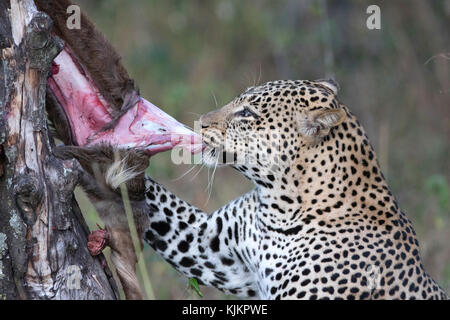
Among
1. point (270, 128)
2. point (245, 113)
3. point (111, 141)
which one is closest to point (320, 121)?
point (270, 128)

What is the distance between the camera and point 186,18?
1186 cm

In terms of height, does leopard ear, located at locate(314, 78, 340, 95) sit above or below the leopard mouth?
above

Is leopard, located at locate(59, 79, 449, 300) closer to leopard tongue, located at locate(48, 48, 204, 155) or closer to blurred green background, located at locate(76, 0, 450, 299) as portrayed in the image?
leopard tongue, located at locate(48, 48, 204, 155)

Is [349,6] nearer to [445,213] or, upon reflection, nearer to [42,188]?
[445,213]

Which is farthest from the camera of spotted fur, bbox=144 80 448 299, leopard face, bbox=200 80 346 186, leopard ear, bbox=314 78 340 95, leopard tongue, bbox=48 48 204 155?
leopard ear, bbox=314 78 340 95

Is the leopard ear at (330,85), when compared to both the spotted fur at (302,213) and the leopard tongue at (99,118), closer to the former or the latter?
the spotted fur at (302,213)

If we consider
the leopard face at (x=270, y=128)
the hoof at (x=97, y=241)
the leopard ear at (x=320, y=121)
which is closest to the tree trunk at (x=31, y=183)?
the hoof at (x=97, y=241)

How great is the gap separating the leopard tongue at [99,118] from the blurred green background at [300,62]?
3.33 meters

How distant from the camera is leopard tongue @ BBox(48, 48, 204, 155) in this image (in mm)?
4770

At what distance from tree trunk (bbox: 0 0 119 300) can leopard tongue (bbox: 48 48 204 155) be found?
47 cm

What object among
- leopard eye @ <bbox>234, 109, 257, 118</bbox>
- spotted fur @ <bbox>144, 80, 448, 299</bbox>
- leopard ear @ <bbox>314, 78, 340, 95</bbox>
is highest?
leopard ear @ <bbox>314, 78, 340, 95</bbox>

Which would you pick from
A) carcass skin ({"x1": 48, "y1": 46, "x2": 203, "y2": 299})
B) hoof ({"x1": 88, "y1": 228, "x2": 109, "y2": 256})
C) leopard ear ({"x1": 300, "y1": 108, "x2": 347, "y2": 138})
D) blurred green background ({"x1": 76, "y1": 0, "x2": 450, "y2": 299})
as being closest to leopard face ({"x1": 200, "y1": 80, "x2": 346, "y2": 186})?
leopard ear ({"x1": 300, "y1": 108, "x2": 347, "y2": 138})

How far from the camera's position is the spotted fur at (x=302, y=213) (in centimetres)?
491

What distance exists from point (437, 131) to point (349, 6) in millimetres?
2964
